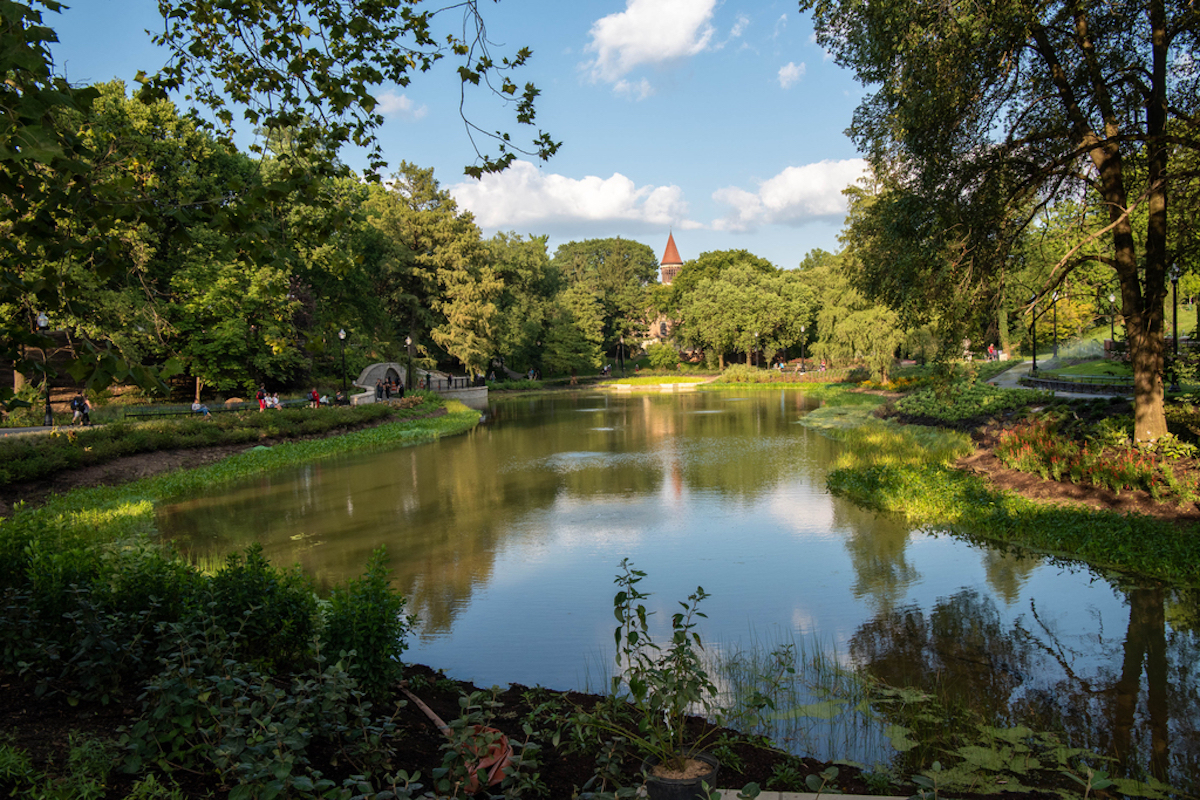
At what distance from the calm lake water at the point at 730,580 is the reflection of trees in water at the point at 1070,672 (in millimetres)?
24

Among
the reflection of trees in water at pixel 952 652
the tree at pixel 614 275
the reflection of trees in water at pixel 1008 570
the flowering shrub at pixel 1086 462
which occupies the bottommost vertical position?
the reflection of trees in water at pixel 1008 570

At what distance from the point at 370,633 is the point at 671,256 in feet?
422

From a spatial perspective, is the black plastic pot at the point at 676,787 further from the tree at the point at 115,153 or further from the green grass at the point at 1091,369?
the green grass at the point at 1091,369

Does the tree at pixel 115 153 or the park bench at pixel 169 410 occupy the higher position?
the tree at pixel 115 153

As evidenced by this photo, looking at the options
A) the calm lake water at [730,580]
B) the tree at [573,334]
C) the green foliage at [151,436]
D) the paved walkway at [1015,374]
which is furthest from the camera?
the tree at [573,334]

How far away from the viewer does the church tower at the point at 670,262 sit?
129875mm

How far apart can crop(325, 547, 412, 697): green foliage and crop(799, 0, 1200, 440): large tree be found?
11.1 meters

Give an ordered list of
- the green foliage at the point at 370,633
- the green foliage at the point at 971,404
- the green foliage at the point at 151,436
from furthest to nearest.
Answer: the green foliage at the point at 971,404 → the green foliage at the point at 151,436 → the green foliage at the point at 370,633

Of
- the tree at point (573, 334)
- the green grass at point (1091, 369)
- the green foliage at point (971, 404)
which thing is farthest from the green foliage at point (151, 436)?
the tree at point (573, 334)

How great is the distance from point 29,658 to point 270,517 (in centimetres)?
966

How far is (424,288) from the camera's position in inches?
1859

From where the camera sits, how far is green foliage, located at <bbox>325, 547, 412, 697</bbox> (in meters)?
Result: 5.06

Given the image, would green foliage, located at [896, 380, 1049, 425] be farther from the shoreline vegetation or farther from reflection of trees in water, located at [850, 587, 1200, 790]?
reflection of trees in water, located at [850, 587, 1200, 790]

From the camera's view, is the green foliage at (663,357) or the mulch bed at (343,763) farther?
the green foliage at (663,357)
